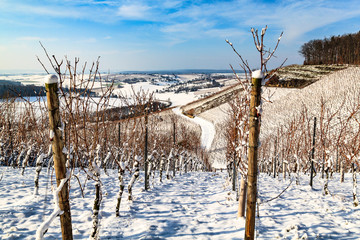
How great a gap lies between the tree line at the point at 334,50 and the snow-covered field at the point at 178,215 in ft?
186

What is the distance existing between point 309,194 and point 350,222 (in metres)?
2.50

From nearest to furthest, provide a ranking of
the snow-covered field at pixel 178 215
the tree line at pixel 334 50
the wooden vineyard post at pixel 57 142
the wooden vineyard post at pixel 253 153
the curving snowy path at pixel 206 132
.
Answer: the wooden vineyard post at pixel 57 142 < the wooden vineyard post at pixel 253 153 < the snow-covered field at pixel 178 215 < the curving snowy path at pixel 206 132 < the tree line at pixel 334 50

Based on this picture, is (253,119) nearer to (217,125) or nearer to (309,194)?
(309,194)

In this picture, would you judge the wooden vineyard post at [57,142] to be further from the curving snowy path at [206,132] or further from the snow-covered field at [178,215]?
the curving snowy path at [206,132]

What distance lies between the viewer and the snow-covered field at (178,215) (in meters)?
4.51

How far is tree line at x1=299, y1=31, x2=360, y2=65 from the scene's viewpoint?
4906cm

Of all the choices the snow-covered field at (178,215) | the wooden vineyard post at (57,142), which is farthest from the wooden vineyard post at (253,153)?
the wooden vineyard post at (57,142)

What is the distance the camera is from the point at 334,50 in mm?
55000

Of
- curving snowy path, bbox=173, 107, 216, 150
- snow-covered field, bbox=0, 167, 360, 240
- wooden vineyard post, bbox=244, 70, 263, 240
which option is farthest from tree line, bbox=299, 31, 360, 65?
wooden vineyard post, bbox=244, 70, 263, 240

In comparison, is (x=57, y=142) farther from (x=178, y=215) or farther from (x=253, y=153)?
(x=178, y=215)

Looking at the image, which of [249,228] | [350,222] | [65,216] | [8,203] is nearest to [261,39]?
[249,228]

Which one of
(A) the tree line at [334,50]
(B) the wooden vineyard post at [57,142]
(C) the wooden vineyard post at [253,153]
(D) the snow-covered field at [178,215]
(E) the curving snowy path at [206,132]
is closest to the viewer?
(B) the wooden vineyard post at [57,142]

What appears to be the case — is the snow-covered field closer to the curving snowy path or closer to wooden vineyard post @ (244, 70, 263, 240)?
wooden vineyard post @ (244, 70, 263, 240)

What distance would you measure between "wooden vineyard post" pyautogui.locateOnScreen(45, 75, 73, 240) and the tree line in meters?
61.9
